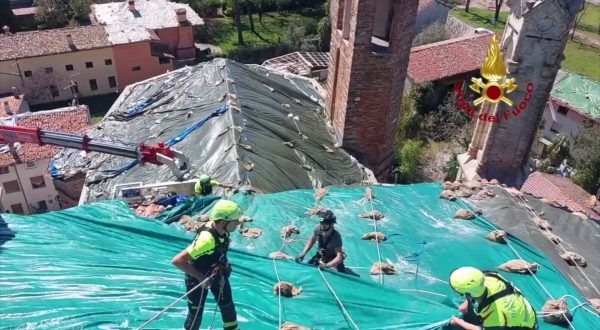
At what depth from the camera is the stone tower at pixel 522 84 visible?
1016 centimetres

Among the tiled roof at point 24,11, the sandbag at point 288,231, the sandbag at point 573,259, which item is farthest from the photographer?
the tiled roof at point 24,11

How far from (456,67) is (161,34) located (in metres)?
21.6

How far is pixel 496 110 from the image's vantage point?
Answer: 1149 centimetres

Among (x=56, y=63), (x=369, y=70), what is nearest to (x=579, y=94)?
(x=369, y=70)

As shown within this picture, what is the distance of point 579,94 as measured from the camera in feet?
93.1

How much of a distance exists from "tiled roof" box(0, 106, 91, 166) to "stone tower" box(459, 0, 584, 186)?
18.9 meters

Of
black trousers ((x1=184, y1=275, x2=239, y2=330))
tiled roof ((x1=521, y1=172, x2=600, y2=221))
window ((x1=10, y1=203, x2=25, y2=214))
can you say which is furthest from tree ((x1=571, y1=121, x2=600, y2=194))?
window ((x1=10, y1=203, x2=25, y2=214))

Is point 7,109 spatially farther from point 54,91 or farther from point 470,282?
point 470,282

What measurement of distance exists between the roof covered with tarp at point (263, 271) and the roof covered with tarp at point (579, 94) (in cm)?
2263

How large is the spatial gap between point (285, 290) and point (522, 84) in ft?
25.2

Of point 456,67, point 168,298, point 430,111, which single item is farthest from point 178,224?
point 456,67

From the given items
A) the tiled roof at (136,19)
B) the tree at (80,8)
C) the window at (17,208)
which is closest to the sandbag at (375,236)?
the window at (17,208)

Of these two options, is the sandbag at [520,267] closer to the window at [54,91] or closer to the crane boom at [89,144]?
the crane boom at [89,144]

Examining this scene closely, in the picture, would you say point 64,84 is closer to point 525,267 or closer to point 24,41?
point 24,41
